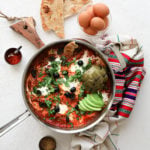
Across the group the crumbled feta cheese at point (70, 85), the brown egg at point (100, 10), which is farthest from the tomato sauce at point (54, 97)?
the brown egg at point (100, 10)

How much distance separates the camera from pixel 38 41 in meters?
3.48

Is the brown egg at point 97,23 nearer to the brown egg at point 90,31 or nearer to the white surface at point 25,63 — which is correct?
the brown egg at point 90,31

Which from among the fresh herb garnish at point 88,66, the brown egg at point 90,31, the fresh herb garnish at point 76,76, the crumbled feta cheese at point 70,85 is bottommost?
the crumbled feta cheese at point 70,85

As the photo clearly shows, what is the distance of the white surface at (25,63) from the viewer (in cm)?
355

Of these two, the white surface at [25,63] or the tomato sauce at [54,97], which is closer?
the tomato sauce at [54,97]

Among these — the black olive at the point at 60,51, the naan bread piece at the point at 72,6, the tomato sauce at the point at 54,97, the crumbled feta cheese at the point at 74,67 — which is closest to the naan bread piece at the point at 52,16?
the naan bread piece at the point at 72,6

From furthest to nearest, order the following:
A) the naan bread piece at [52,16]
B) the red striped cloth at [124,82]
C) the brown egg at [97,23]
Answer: the naan bread piece at [52,16] → the red striped cloth at [124,82] → the brown egg at [97,23]

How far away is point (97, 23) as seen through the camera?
10.1 ft

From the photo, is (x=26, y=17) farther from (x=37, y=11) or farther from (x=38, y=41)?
(x=38, y=41)

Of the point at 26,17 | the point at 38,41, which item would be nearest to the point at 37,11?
the point at 26,17

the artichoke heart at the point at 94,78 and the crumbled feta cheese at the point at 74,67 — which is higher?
the crumbled feta cheese at the point at 74,67

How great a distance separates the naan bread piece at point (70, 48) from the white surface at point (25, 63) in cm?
33

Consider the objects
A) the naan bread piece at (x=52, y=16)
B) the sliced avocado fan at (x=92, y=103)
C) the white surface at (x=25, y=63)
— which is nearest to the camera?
the sliced avocado fan at (x=92, y=103)

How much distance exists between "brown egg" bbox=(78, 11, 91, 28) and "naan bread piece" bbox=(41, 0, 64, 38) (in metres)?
0.39
